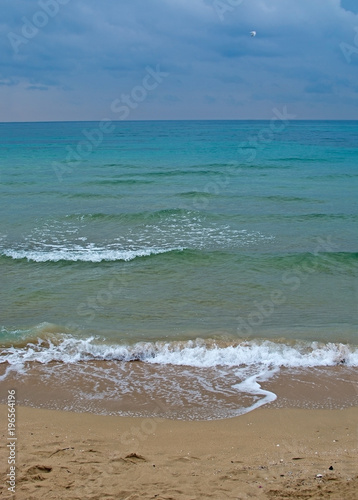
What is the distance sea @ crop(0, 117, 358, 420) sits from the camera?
28.3ft

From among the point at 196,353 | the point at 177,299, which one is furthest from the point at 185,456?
the point at 177,299

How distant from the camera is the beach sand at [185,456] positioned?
5688mm

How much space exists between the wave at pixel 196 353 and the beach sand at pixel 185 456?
1807mm

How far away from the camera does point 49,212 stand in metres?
22.8

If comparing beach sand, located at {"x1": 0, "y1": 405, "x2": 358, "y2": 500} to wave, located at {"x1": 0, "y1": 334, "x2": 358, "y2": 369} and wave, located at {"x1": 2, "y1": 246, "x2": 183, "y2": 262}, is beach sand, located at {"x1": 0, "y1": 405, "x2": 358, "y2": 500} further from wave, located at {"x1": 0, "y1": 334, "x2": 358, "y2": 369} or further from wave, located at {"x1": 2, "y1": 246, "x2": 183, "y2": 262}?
wave, located at {"x1": 2, "y1": 246, "x2": 183, "y2": 262}

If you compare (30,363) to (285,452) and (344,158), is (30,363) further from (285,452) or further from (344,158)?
(344,158)

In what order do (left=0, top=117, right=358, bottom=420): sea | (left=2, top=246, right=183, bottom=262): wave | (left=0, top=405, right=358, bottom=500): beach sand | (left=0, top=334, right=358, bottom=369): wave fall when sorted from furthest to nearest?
1. (left=2, top=246, right=183, bottom=262): wave
2. (left=0, top=334, right=358, bottom=369): wave
3. (left=0, top=117, right=358, bottom=420): sea
4. (left=0, top=405, right=358, bottom=500): beach sand

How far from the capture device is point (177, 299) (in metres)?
12.6

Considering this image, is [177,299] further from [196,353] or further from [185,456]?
[185,456]

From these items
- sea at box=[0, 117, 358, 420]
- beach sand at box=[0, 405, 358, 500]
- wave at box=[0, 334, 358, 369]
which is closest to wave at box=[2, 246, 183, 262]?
sea at box=[0, 117, 358, 420]

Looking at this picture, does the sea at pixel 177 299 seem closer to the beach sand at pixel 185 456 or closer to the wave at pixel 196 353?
the wave at pixel 196 353

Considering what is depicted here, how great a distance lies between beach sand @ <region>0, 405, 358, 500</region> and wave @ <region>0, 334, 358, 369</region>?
1807 millimetres

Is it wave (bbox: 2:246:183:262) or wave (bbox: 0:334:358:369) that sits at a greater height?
wave (bbox: 2:246:183:262)

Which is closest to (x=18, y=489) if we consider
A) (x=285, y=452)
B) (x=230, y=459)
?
(x=230, y=459)
